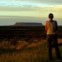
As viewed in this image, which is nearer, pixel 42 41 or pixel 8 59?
pixel 8 59

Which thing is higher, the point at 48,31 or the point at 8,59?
the point at 48,31

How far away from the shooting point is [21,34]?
2211 centimetres

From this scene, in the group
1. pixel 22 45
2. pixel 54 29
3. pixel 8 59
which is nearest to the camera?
pixel 54 29

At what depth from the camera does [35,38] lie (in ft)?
75.6

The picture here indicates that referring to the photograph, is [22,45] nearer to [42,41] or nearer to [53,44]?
[42,41]

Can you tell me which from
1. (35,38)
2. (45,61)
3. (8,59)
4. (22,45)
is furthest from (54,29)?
(35,38)

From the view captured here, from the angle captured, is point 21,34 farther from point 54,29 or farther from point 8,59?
point 54,29

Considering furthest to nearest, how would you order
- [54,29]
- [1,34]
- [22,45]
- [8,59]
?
[1,34]
[22,45]
[8,59]
[54,29]

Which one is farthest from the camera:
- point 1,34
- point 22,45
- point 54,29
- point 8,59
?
point 1,34

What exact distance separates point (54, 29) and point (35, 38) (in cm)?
962

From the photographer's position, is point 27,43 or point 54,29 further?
point 27,43

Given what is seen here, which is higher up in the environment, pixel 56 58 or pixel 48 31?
pixel 48 31

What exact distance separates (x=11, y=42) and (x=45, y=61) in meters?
8.16

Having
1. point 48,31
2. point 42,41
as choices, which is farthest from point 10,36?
point 48,31
